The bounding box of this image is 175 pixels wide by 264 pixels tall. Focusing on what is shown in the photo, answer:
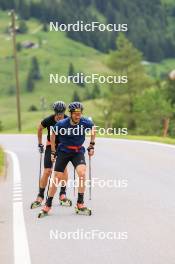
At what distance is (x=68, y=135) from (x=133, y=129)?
95.9 m

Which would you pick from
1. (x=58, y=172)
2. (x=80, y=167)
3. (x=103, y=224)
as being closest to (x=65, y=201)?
(x=58, y=172)

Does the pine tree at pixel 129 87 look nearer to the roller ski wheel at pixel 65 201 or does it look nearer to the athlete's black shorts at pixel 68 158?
the roller ski wheel at pixel 65 201

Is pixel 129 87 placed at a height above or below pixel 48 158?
above

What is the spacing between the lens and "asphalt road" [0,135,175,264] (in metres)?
7.53

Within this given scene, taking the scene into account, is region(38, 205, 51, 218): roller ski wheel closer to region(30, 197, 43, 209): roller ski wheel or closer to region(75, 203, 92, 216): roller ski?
region(75, 203, 92, 216): roller ski

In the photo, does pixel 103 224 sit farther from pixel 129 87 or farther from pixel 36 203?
pixel 129 87

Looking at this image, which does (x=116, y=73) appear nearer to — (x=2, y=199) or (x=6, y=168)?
(x=6, y=168)

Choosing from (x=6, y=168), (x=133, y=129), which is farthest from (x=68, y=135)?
(x=133, y=129)

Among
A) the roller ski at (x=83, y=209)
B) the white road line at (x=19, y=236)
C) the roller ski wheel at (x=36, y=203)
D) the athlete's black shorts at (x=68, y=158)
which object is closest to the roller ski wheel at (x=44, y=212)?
the white road line at (x=19, y=236)

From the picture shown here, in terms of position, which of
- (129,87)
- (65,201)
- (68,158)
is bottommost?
(65,201)

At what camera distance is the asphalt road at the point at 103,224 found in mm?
7527

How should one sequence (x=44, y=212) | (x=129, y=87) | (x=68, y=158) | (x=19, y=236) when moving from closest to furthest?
(x=19, y=236) < (x=44, y=212) < (x=68, y=158) < (x=129, y=87)

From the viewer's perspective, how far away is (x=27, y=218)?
1048 cm

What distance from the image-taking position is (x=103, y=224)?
960 centimetres
